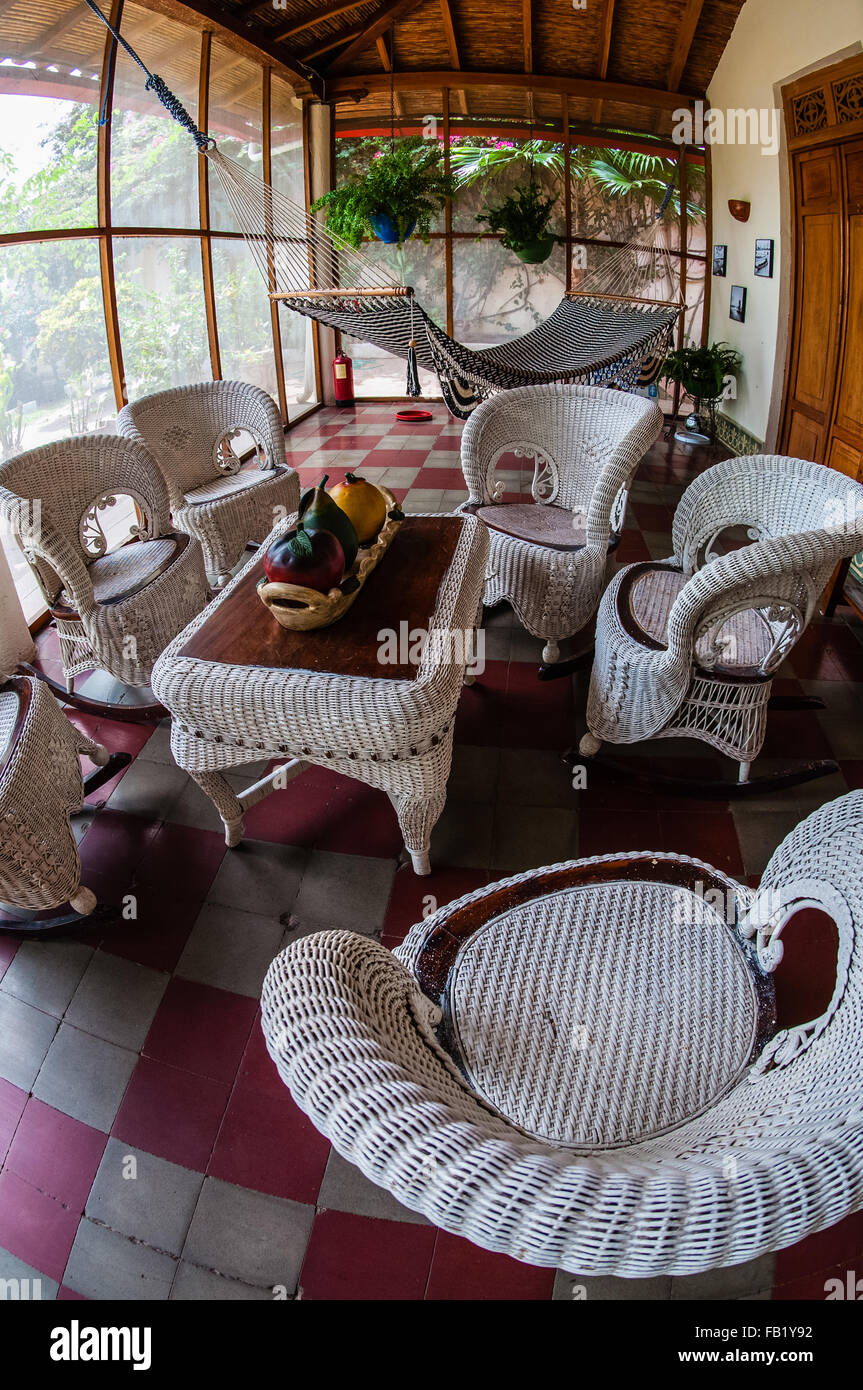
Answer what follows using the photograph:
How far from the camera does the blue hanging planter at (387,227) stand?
5477mm

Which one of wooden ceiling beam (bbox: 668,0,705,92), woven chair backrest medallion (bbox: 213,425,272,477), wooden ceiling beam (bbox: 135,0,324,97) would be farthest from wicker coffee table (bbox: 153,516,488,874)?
wooden ceiling beam (bbox: 668,0,705,92)

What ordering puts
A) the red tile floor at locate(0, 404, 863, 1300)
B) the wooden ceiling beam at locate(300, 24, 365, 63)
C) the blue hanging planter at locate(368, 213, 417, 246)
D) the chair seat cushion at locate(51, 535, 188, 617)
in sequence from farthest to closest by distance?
the blue hanging planter at locate(368, 213, 417, 246)
the wooden ceiling beam at locate(300, 24, 365, 63)
the chair seat cushion at locate(51, 535, 188, 617)
the red tile floor at locate(0, 404, 863, 1300)

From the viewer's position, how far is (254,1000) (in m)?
1.65

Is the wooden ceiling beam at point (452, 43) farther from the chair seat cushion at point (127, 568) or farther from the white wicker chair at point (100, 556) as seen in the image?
the chair seat cushion at point (127, 568)

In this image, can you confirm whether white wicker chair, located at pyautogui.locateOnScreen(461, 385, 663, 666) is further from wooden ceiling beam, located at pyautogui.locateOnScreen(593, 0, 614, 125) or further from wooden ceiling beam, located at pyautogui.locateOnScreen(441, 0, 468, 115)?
wooden ceiling beam, located at pyautogui.locateOnScreen(441, 0, 468, 115)

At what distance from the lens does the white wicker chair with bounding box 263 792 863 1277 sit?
2.02ft

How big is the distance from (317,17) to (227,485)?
359 cm

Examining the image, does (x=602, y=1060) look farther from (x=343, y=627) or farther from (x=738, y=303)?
(x=738, y=303)

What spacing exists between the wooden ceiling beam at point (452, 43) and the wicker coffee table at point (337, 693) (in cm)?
539

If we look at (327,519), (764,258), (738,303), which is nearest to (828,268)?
(764,258)

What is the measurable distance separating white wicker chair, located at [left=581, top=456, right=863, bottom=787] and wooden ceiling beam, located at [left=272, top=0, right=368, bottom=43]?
4441 millimetres

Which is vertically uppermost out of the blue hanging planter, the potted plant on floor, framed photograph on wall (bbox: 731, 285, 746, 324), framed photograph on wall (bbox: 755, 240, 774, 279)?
the blue hanging planter

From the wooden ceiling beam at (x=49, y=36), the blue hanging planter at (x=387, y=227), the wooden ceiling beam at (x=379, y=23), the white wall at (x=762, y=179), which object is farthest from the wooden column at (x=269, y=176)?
the white wall at (x=762, y=179)

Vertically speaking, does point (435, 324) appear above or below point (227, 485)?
above
